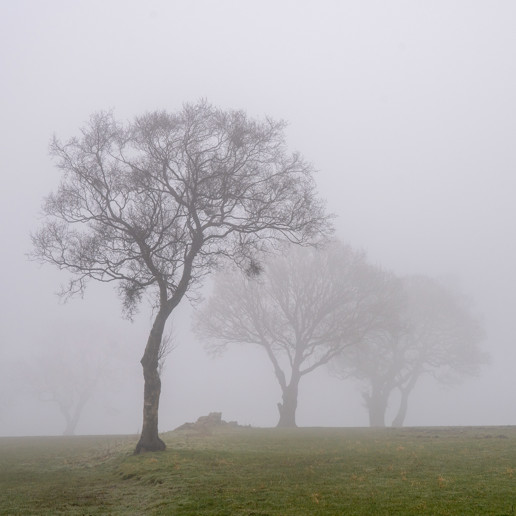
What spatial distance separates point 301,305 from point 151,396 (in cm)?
2887

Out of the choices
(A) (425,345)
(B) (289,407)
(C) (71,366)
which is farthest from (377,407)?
(C) (71,366)

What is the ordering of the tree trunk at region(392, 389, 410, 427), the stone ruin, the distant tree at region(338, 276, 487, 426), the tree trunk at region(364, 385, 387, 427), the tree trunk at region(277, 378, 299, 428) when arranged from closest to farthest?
the stone ruin < the tree trunk at region(277, 378, 299, 428) < the tree trunk at region(364, 385, 387, 427) < the tree trunk at region(392, 389, 410, 427) < the distant tree at region(338, 276, 487, 426)

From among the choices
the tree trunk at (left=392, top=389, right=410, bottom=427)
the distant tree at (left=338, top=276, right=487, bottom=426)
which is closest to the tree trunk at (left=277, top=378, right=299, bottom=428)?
the distant tree at (left=338, top=276, right=487, bottom=426)

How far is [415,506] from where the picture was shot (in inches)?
392

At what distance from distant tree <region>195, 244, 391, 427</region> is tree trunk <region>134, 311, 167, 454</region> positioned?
26.5 meters

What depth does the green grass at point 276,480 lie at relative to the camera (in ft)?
34.8

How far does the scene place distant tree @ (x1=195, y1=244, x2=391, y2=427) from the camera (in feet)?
159

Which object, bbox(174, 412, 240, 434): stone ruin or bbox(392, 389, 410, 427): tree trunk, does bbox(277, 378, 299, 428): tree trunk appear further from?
bbox(392, 389, 410, 427): tree trunk

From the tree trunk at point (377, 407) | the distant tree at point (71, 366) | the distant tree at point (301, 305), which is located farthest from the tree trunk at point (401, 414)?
the distant tree at point (71, 366)

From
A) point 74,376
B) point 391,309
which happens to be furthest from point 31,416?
point 391,309

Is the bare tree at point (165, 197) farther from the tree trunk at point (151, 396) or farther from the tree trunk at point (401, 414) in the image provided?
the tree trunk at point (401, 414)

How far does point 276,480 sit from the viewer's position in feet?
46.4

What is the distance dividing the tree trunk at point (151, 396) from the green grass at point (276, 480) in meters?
1.03

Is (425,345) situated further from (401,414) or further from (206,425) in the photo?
(206,425)
